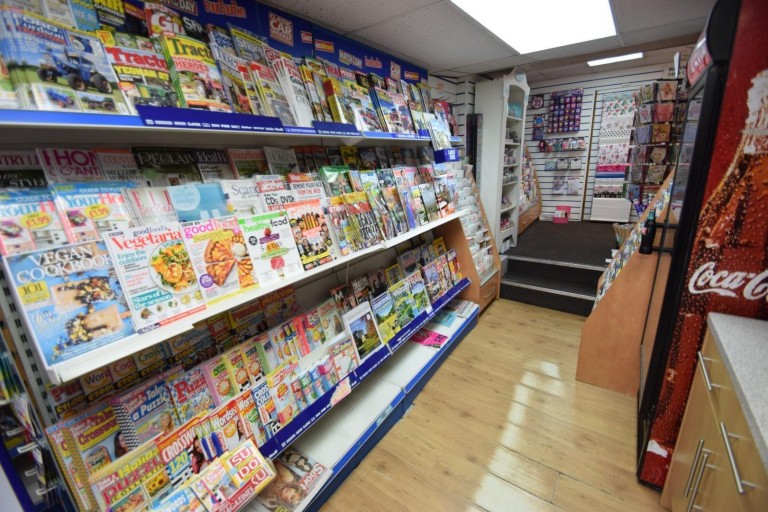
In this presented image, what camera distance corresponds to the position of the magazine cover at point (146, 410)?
1.10 meters

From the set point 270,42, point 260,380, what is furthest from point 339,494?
point 270,42

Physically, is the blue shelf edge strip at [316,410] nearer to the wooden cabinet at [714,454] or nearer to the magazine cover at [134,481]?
the magazine cover at [134,481]

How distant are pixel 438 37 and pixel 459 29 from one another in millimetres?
163

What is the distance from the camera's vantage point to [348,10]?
67.2 inches

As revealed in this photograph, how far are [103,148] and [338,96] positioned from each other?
1102mm

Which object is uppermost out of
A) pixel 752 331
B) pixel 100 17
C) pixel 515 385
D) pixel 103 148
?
pixel 100 17

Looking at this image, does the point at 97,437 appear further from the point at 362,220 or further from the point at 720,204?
the point at 720,204

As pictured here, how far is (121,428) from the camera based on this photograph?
1.10 m

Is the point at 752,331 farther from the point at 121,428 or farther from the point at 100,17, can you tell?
the point at 100,17

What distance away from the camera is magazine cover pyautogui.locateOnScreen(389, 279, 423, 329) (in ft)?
7.59

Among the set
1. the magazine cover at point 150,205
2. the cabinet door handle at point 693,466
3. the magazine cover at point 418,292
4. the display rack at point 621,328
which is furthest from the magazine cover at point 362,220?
the display rack at point 621,328

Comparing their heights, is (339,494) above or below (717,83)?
below

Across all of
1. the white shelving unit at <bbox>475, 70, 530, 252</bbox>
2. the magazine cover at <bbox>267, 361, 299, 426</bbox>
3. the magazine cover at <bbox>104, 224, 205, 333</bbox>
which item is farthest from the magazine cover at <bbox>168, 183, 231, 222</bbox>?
the white shelving unit at <bbox>475, 70, 530, 252</bbox>

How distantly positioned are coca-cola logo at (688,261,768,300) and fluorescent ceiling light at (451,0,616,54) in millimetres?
1520
